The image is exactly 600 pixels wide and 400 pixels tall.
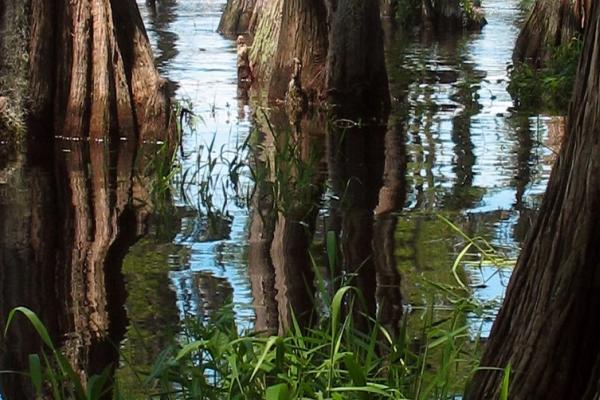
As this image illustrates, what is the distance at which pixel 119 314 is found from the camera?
21.3 feet

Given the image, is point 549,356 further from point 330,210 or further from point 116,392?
point 330,210

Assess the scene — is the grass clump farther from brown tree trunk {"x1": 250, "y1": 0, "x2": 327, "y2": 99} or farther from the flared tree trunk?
brown tree trunk {"x1": 250, "y1": 0, "x2": 327, "y2": 99}

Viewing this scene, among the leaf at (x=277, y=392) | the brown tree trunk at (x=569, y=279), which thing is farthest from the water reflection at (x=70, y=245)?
the brown tree trunk at (x=569, y=279)

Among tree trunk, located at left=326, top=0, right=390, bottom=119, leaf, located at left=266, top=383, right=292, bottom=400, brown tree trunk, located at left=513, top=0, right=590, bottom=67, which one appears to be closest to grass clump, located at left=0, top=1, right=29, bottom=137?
tree trunk, located at left=326, top=0, right=390, bottom=119

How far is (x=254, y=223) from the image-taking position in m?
8.62

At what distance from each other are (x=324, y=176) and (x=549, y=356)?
6.36m

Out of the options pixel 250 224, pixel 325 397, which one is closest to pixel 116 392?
pixel 325 397

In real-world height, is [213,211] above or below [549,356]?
below

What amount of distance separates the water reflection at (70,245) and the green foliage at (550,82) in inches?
223

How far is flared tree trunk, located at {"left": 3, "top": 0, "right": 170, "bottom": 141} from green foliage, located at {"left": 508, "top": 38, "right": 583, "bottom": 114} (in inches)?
194

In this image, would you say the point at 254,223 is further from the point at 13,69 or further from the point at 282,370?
the point at 13,69

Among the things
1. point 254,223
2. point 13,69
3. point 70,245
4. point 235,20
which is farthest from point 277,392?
point 235,20

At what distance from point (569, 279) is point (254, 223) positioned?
4.71 metres

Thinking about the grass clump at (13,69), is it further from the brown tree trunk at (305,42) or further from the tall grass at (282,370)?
the tall grass at (282,370)
